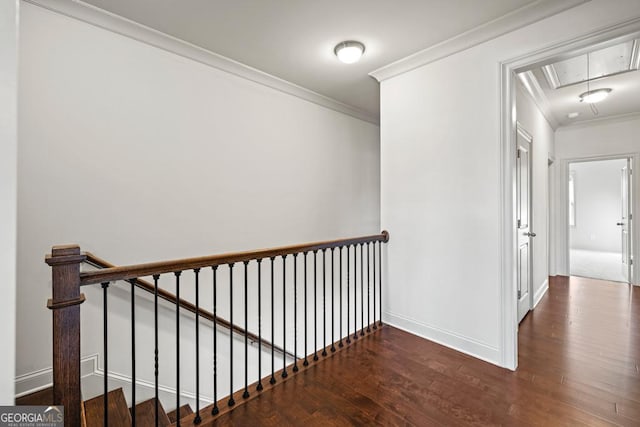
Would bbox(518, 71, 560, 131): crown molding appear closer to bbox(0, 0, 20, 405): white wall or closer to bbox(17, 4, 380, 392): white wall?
bbox(17, 4, 380, 392): white wall

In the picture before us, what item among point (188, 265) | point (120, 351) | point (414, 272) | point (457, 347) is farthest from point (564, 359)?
point (120, 351)

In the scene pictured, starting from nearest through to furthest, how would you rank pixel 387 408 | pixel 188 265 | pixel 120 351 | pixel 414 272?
1. pixel 188 265
2. pixel 387 408
3. pixel 120 351
4. pixel 414 272

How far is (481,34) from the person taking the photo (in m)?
2.24

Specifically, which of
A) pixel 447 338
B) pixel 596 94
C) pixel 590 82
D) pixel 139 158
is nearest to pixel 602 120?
pixel 596 94

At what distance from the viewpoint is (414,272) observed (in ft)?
9.01

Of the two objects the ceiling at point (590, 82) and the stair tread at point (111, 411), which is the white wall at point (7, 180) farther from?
the ceiling at point (590, 82)

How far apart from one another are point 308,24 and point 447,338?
113 inches

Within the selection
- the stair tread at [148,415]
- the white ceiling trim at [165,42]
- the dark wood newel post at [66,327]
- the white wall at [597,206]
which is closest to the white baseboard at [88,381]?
the stair tread at [148,415]

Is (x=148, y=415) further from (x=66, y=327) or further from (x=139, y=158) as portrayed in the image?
(x=139, y=158)

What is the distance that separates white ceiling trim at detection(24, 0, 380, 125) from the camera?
1942 mm

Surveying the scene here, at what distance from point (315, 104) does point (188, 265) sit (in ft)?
8.94

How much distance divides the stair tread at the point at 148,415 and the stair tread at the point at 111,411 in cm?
17

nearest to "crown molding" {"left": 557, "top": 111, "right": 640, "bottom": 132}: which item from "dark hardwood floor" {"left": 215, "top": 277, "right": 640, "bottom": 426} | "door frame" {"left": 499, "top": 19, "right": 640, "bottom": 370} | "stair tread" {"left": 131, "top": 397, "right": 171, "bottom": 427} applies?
"dark hardwood floor" {"left": 215, "top": 277, "right": 640, "bottom": 426}

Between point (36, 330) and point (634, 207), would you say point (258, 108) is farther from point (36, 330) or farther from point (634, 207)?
point (634, 207)
